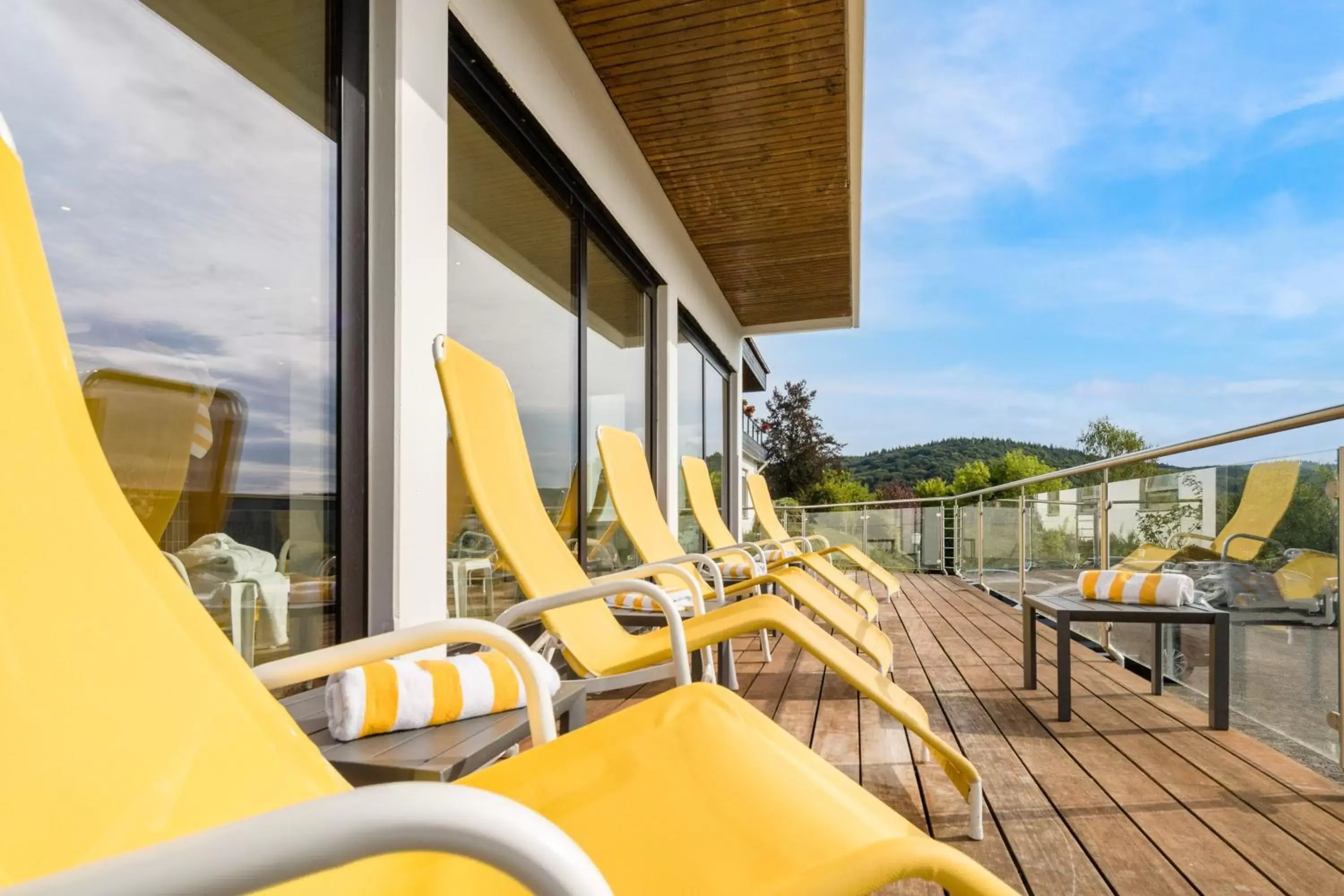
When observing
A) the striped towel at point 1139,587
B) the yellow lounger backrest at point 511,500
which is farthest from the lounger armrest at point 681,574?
the striped towel at point 1139,587

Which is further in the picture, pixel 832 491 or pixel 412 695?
pixel 832 491

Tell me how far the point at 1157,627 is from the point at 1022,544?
2577 mm

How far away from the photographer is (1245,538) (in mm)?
2688

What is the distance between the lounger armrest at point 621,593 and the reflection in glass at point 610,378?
227 cm

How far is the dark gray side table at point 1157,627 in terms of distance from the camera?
8.87 ft

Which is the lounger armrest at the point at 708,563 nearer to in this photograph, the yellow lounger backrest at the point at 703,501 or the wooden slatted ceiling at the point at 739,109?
the yellow lounger backrest at the point at 703,501

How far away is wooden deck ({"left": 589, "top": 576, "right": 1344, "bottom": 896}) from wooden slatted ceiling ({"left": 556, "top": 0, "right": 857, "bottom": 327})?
2.70 meters

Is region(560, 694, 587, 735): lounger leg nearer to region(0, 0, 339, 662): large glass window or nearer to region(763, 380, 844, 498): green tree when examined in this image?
region(0, 0, 339, 662): large glass window

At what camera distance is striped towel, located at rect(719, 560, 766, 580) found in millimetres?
3979

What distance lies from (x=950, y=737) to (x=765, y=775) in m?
1.84

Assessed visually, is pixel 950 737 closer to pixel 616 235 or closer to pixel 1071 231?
pixel 616 235

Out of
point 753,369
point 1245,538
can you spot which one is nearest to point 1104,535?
point 1245,538

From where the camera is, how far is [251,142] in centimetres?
181

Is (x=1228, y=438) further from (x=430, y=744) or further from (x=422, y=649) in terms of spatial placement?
(x=422, y=649)
